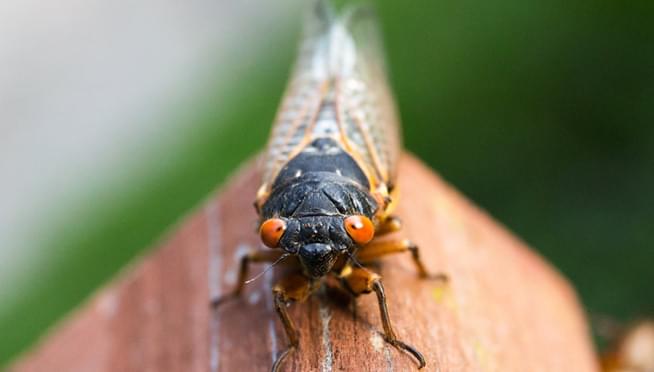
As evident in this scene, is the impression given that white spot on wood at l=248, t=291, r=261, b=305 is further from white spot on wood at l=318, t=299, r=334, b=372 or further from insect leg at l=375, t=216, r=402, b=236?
insect leg at l=375, t=216, r=402, b=236

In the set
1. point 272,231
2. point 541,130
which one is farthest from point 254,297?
point 541,130

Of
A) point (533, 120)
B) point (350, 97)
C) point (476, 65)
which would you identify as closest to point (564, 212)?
point (533, 120)

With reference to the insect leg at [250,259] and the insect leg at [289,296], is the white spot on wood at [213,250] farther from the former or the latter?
the insect leg at [289,296]

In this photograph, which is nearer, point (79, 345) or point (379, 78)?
point (79, 345)

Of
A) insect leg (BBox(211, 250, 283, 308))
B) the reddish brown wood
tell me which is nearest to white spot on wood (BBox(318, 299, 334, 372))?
the reddish brown wood

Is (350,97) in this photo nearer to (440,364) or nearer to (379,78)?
(379,78)

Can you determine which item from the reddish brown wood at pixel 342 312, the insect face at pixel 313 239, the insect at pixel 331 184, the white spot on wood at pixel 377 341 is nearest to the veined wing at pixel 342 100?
the insect at pixel 331 184
